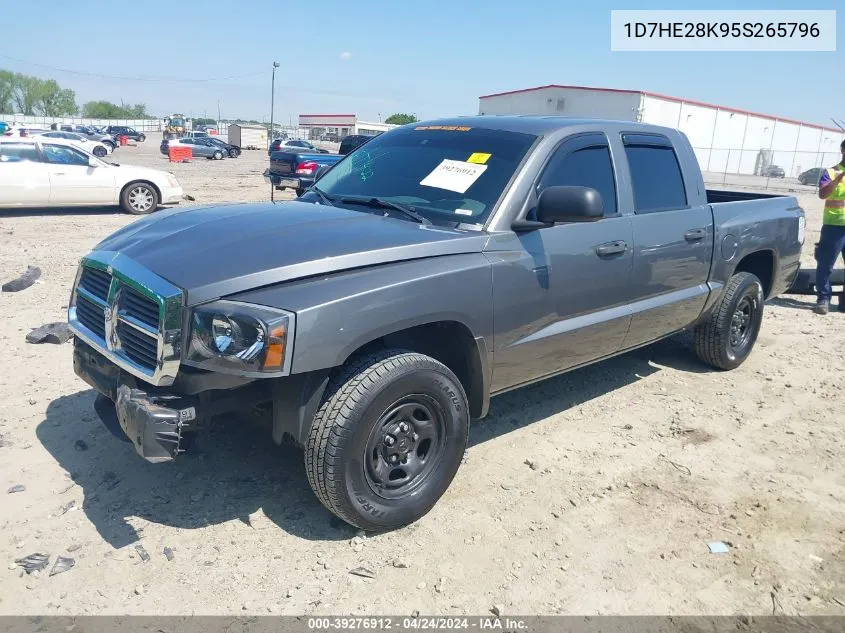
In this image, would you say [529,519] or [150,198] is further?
[150,198]

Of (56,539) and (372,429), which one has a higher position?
(372,429)

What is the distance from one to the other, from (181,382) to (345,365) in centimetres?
71

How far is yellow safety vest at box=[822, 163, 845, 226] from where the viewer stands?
24.8ft

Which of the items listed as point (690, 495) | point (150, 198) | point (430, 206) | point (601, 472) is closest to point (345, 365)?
point (430, 206)

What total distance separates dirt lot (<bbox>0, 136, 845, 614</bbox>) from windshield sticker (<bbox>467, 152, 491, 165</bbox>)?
68.0 inches

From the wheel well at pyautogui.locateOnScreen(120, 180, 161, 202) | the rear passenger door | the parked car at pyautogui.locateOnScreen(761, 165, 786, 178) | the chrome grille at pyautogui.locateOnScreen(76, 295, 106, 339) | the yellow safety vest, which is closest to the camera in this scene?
the chrome grille at pyautogui.locateOnScreen(76, 295, 106, 339)

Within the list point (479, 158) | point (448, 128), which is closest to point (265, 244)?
point (479, 158)

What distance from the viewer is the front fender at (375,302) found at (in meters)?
2.71

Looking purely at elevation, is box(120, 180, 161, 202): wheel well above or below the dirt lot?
above

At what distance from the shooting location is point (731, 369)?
570cm

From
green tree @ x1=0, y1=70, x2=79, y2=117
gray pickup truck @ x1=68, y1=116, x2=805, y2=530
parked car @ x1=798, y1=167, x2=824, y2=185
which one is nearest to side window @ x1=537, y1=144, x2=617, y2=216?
gray pickup truck @ x1=68, y1=116, x2=805, y2=530

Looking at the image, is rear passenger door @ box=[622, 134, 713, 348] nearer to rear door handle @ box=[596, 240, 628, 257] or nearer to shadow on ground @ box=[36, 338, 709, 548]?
rear door handle @ box=[596, 240, 628, 257]

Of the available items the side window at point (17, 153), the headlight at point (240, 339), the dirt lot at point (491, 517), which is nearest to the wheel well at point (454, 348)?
the dirt lot at point (491, 517)

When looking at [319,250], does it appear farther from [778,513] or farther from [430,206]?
[778,513]
